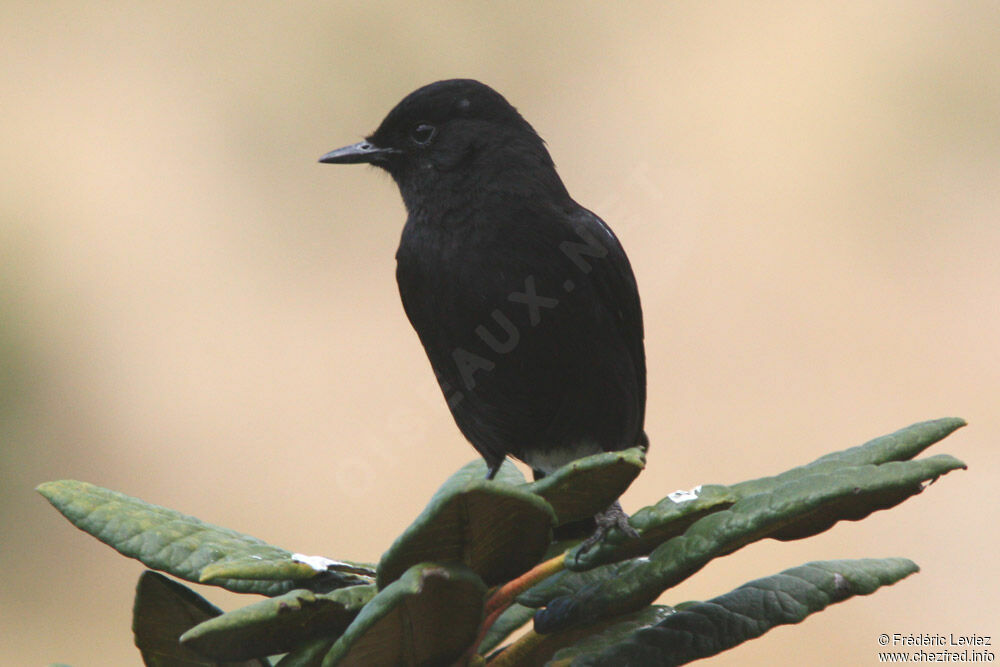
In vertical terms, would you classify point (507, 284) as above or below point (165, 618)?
above

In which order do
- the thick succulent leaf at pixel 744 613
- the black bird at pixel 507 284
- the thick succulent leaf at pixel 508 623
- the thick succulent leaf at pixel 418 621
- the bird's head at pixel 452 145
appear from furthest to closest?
the bird's head at pixel 452 145 → the black bird at pixel 507 284 → the thick succulent leaf at pixel 508 623 → the thick succulent leaf at pixel 744 613 → the thick succulent leaf at pixel 418 621

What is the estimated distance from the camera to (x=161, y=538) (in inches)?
61.1

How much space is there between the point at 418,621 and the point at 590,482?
0.29 meters

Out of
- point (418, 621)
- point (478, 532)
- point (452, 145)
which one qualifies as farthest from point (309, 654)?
point (452, 145)

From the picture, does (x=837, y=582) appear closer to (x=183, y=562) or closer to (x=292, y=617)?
(x=292, y=617)

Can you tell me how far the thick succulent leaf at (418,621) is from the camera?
1238 millimetres

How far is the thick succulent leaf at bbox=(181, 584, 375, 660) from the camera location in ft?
4.11

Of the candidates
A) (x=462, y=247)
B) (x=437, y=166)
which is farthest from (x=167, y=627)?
(x=437, y=166)

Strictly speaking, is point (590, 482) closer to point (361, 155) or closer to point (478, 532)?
point (478, 532)

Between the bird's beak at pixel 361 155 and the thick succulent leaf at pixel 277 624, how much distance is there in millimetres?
1857

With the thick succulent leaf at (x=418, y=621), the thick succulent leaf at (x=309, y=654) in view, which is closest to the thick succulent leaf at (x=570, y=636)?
the thick succulent leaf at (x=418, y=621)

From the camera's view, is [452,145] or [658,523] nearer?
[658,523]

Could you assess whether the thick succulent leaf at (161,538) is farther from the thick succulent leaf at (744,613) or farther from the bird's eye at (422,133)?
the bird's eye at (422,133)

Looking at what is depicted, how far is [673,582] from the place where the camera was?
4.49ft
